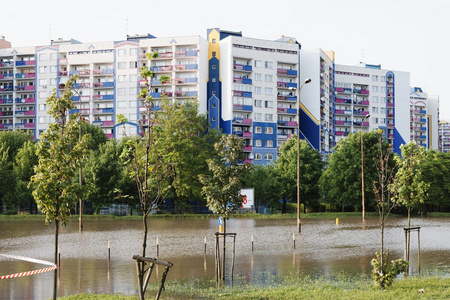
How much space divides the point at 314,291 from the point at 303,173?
6685cm

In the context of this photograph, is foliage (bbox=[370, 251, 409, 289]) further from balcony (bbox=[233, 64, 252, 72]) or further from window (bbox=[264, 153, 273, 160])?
balcony (bbox=[233, 64, 252, 72])

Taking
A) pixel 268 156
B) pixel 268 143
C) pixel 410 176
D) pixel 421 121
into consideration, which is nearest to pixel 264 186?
pixel 268 156

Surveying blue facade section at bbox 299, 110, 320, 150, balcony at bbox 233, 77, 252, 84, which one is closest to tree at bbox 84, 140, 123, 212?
balcony at bbox 233, 77, 252, 84

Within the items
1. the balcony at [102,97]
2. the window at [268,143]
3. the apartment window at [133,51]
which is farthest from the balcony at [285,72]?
the balcony at [102,97]

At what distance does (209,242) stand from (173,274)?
13780mm

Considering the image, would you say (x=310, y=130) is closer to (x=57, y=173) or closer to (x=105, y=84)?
(x=105, y=84)

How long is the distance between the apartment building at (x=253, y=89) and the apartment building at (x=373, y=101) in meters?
29.7

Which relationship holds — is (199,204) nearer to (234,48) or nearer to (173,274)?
(234,48)

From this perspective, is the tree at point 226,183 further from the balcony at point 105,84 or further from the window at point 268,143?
the balcony at point 105,84

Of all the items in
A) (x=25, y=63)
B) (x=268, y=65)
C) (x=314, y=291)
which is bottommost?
(x=314, y=291)

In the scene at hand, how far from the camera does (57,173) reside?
14.8m

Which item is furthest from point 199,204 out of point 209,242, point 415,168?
point 415,168

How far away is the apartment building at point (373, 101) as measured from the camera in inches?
5566

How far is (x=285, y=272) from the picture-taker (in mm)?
21844
